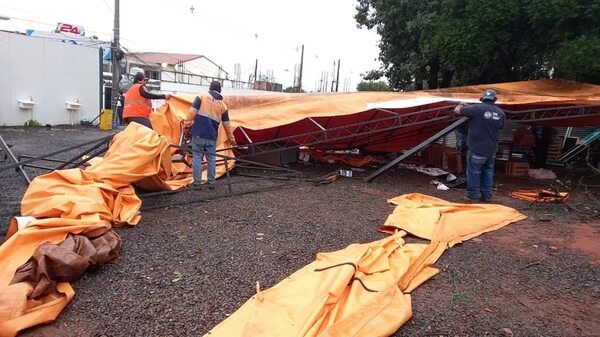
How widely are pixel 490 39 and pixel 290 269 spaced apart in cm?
820

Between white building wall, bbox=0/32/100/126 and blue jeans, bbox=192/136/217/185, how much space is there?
37.4ft

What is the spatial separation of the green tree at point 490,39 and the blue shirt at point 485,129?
2.77 metres

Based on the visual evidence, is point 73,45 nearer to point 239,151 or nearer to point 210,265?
point 239,151

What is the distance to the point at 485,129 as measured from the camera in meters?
6.55

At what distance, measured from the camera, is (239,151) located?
28.6 ft

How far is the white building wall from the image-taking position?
14.0 m

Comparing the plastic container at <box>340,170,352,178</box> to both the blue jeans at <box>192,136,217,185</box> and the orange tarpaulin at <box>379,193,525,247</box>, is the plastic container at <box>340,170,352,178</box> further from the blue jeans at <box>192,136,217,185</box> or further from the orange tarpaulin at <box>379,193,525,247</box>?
the blue jeans at <box>192,136,217,185</box>

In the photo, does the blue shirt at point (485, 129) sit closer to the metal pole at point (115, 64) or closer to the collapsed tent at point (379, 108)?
the collapsed tent at point (379, 108)

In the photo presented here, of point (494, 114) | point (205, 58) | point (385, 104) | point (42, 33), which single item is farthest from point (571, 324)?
point (205, 58)

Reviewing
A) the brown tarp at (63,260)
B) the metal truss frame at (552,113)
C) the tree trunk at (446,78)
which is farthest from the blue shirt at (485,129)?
the tree trunk at (446,78)

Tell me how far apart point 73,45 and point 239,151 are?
1125 centimetres

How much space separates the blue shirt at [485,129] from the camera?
21.5 feet

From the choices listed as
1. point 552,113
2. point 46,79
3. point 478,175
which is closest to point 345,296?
point 478,175

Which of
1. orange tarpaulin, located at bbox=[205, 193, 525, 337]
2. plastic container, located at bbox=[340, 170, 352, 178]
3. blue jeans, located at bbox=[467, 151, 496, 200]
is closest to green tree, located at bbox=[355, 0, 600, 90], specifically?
blue jeans, located at bbox=[467, 151, 496, 200]
